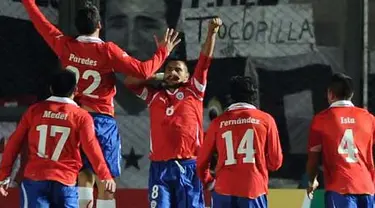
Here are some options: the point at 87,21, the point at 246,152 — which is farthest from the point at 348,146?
the point at 87,21

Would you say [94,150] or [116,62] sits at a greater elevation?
[116,62]

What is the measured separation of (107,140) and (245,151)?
144cm

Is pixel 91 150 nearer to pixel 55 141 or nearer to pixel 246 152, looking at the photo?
pixel 55 141

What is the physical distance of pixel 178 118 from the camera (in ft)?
29.6

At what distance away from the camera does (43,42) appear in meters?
10.9

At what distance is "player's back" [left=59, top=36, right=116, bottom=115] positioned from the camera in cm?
868

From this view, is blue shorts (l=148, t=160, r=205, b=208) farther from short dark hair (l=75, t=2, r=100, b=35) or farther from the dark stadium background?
the dark stadium background

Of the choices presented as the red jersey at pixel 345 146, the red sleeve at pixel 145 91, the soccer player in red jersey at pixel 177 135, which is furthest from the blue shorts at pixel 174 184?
the red jersey at pixel 345 146

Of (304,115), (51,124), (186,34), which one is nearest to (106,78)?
(51,124)

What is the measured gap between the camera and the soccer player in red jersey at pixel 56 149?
7.86 m

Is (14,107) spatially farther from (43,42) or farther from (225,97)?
(225,97)

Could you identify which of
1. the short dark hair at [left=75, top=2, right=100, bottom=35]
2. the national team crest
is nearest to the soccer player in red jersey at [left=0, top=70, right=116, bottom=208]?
the short dark hair at [left=75, top=2, right=100, bottom=35]

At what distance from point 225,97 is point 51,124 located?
3325 millimetres

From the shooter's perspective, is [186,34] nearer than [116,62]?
No
